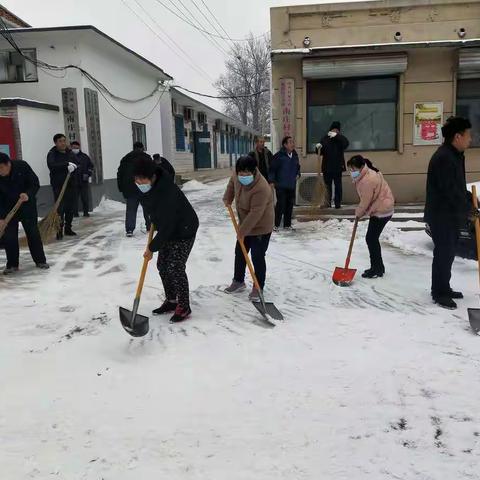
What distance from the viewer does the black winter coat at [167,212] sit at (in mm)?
3943

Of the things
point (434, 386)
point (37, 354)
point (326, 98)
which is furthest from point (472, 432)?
point (326, 98)

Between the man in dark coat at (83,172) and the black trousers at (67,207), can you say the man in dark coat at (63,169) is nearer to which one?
the black trousers at (67,207)

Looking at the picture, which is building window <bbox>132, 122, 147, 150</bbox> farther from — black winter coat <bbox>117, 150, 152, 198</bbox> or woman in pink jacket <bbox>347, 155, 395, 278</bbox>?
woman in pink jacket <bbox>347, 155, 395, 278</bbox>

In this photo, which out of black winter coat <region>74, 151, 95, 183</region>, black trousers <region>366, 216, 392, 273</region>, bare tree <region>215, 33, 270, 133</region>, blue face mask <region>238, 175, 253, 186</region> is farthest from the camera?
bare tree <region>215, 33, 270, 133</region>

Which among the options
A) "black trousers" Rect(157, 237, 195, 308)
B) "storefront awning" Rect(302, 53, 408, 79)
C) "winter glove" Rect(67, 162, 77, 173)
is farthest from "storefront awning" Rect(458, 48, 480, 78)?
"black trousers" Rect(157, 237, 195, 308)

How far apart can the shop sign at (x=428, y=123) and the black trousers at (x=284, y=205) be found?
3.34 m

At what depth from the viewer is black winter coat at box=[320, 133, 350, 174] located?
8.92 m

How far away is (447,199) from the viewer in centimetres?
440

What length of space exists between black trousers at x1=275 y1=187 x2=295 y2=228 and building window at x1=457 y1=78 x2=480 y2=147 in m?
4.31

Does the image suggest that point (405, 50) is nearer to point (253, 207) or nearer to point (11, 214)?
point (253, 207)

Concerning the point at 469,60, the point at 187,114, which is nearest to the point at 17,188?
the point at 469,60

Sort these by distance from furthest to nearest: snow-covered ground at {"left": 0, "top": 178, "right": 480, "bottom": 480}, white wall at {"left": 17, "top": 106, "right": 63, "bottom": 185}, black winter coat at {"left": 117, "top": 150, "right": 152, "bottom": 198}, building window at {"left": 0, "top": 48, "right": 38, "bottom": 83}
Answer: building window at {"left": 0, "top": 48, "right": 38, "bottom": 83}
white wall at {"left": 17, "top": 106, "right": 63, "bottom": 185}
black winter coat at {"left": 117, "top": 150, "right": 152, "bottom": 198}
snow-covered ground at {"left": 0, "top": 178, "right": 480, "bottom": 480}

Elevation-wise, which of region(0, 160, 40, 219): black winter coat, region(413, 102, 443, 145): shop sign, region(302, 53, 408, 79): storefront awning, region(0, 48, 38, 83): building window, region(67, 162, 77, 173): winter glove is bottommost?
region(0, 160, 40, 219): black winter coat

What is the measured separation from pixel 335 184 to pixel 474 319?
5.58 metres
